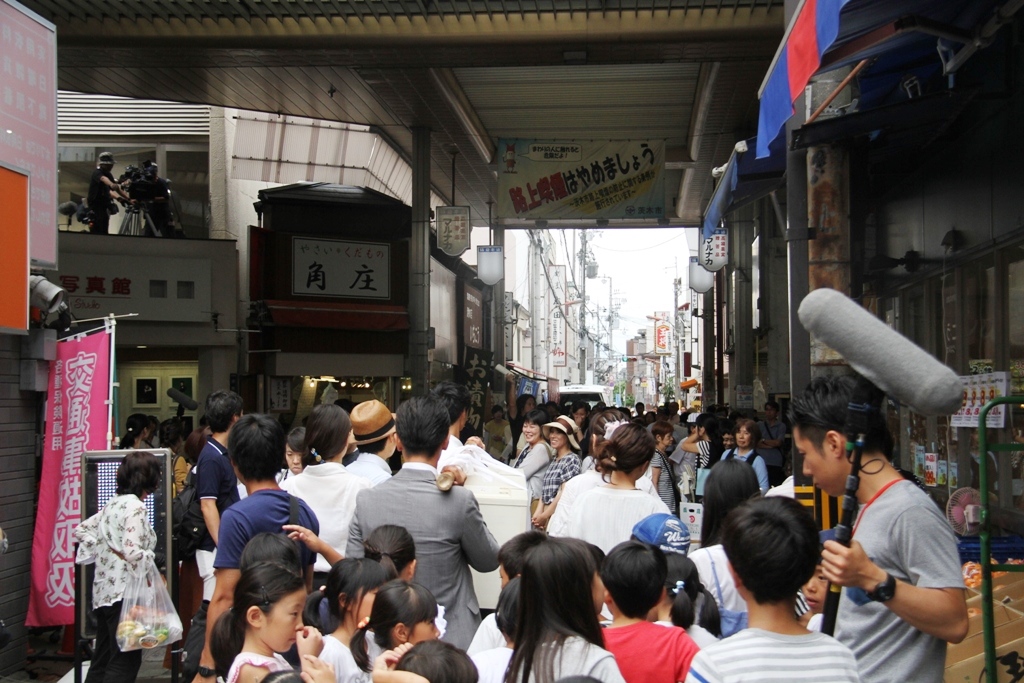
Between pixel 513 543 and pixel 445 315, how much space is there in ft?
65.7

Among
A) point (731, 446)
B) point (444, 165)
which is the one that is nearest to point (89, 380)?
point (731, 446)

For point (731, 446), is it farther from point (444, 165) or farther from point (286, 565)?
point (444, 165)

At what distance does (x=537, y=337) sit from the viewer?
5472 cm

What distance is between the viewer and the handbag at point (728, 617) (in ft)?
12.6

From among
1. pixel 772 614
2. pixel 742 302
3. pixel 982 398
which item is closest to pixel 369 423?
pixel 772 614

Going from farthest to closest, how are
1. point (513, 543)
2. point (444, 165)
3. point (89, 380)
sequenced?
point (444, 165) → point (89, 380) → point (513, 543)

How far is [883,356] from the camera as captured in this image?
255cm

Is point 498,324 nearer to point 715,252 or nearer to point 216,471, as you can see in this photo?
point 715,252

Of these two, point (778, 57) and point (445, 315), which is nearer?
point (778, 57)

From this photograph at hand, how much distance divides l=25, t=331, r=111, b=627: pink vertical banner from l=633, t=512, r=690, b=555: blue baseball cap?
17.3 feet

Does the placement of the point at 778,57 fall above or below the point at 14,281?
above

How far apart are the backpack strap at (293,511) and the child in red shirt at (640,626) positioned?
165 centimetres

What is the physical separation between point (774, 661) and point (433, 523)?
212cm

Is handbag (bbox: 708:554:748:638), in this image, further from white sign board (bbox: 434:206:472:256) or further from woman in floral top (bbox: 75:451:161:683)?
white sign board (bbox: 434:206:472:256)
